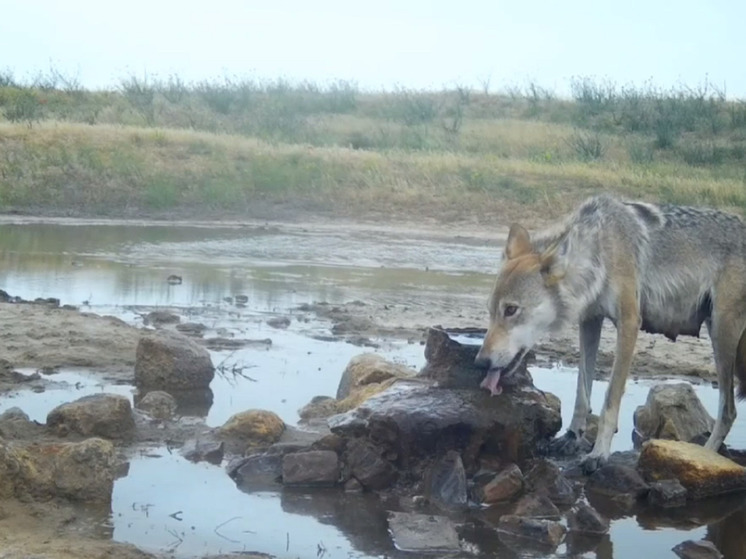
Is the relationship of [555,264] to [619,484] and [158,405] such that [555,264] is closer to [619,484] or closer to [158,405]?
[619,484]

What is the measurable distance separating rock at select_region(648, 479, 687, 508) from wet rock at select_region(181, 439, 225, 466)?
2.64 m

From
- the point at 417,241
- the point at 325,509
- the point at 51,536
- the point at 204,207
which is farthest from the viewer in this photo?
the point at 204,207

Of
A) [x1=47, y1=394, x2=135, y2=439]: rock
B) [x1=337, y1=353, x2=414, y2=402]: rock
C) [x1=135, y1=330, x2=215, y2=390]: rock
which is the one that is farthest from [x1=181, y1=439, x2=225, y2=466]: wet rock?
[x1=135, y1=330, x2=215, y2=390]: rock

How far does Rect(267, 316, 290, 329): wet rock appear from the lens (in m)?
11.9

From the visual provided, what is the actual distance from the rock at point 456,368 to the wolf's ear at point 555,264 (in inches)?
24.3

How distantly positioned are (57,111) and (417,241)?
1815 cm

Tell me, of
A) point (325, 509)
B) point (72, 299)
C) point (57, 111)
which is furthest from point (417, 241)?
point (57, 111)

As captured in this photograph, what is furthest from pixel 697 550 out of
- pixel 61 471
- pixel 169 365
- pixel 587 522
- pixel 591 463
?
pixel 169 365

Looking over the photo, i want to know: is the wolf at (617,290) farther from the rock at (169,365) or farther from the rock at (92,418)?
the rock at (169,365)

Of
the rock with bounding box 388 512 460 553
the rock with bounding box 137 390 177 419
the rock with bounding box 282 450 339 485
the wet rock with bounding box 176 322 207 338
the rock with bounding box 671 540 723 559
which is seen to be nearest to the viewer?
the rock with bounding box 388 512 460 553

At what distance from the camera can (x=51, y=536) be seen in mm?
5684

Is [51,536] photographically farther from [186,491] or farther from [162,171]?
[162,171]

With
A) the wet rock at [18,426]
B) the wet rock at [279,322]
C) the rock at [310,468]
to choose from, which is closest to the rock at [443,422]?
the rock at [310,468]

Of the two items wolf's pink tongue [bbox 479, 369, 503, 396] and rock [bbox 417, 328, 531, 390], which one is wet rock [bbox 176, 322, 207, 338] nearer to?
rock [bbox 417, 328, 531, 390]
